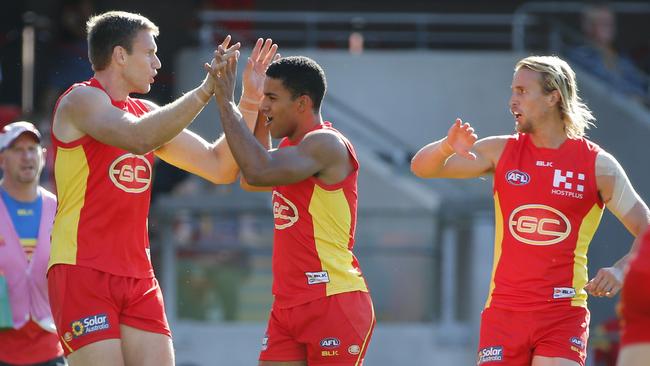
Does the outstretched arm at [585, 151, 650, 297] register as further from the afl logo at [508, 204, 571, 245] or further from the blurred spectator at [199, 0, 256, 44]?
the blurred spectator at [199, 0, 256, 44]

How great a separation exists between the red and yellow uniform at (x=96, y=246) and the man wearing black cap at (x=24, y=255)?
160 cm

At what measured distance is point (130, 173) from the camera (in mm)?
5895

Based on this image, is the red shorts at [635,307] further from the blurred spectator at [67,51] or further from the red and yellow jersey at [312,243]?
the blurred spectator at [67,51]

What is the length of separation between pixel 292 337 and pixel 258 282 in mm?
4901

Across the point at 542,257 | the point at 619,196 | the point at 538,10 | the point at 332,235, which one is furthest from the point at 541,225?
the point at 538,10

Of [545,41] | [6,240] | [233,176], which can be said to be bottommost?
[6,240]

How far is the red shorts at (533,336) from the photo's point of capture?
19.9 feet

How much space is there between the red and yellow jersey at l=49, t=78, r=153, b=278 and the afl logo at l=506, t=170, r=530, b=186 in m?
1.95

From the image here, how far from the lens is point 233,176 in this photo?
6.48 metres

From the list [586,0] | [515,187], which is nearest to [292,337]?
[515,187]

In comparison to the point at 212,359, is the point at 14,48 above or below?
above

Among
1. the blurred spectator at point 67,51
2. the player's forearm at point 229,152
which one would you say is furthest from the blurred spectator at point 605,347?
the blurred spectator at point 67,51

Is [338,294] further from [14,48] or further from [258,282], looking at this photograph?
[14,48]

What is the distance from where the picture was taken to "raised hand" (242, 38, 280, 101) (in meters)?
6.51
